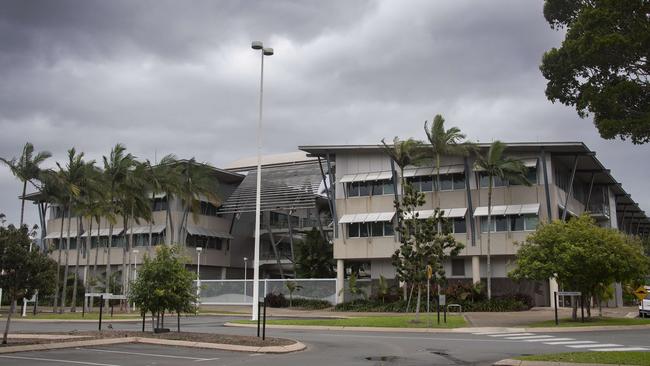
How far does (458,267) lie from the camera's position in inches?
1918

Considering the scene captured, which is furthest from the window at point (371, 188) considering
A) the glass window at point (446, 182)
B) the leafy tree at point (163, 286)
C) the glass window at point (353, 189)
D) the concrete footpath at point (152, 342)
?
the concrete footpath at point (152, 342)

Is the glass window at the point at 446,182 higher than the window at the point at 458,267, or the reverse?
the glass window at the point at 446,182

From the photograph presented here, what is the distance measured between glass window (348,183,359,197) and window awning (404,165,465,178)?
4.59 m

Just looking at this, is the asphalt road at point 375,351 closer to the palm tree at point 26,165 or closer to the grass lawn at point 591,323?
the grass lawn at point 591,323

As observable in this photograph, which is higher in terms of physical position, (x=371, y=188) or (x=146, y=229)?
(x=371, y=188)

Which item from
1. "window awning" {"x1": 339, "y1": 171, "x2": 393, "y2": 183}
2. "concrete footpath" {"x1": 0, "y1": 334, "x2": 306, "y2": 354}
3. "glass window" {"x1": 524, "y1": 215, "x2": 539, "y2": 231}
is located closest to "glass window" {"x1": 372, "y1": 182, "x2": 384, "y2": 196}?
"window awning" {"x1": 339, "y1": 171, "x2": 393, "y2": 183}

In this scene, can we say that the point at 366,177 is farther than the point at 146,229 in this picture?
No

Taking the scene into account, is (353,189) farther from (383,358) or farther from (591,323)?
(383,358)

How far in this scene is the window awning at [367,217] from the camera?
49812 mm

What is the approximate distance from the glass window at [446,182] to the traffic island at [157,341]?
31.4 meters

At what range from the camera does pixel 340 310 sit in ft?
153

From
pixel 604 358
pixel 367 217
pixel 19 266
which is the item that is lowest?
pixel 604 358

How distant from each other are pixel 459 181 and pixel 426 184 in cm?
274

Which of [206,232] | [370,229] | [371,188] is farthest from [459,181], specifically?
[206,232]
